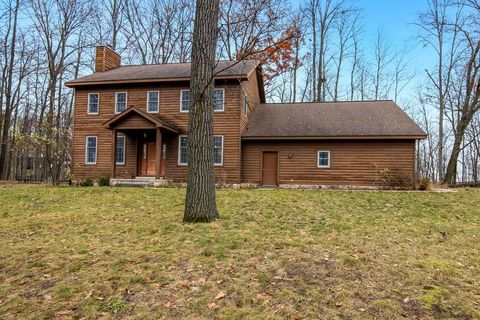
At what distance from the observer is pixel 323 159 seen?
1748cm

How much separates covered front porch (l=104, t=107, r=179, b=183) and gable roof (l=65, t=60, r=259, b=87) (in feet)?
7.48

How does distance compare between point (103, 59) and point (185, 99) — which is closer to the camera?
point (185, 99)

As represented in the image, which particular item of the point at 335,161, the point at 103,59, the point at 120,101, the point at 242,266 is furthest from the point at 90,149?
the point at 242,266

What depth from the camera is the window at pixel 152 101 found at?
18.4 m

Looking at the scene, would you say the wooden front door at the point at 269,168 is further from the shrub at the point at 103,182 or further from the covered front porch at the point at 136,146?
the shrub at the point at 103,182

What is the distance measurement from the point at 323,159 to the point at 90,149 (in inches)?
494

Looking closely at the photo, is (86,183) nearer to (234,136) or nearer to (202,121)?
(234,136)

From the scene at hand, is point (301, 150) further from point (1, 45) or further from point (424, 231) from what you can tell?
point (1, 45)

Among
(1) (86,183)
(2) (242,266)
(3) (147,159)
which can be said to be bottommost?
(2) (242,266)

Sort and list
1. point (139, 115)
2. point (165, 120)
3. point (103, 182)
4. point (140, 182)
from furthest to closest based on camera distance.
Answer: point (165, 120) < point (139, 115) < point (103, 182) < point (140, 182)

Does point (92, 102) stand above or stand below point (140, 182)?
above

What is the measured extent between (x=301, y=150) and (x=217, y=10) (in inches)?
434

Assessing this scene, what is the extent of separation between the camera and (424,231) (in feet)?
23.5

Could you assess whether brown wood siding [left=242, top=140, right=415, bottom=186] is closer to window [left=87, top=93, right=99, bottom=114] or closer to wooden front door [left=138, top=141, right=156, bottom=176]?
wooden front door [left=138, top=141, right=156, bottom=176]
